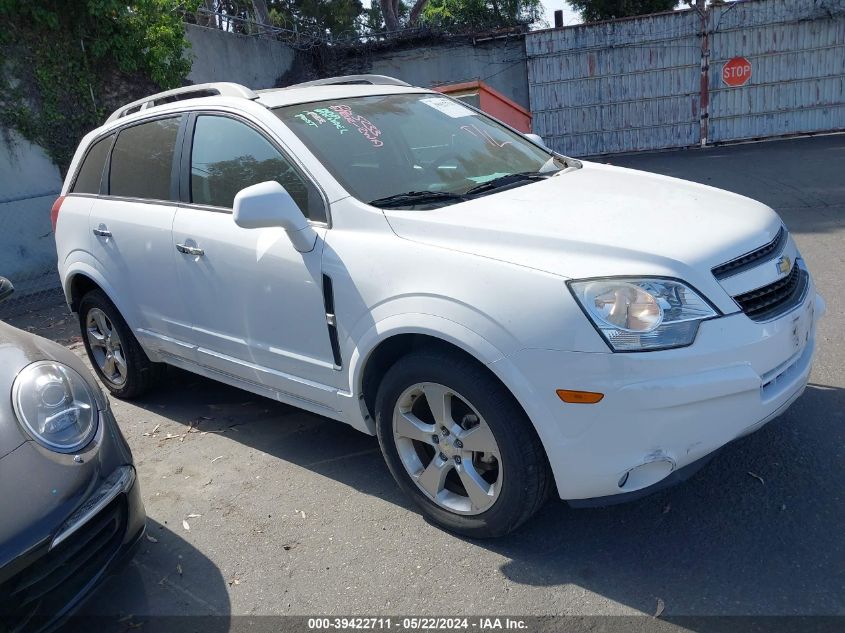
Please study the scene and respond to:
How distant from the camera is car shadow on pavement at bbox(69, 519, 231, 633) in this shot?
9.29ft

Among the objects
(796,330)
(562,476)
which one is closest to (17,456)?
(562,476)

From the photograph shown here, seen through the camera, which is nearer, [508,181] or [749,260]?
[749,260]

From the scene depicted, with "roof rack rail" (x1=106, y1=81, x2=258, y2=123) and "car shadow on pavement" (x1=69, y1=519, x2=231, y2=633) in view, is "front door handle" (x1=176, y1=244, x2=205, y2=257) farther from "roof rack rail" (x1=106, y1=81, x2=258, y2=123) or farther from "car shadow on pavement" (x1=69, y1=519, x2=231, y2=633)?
"car shadow on pavement" (x1=69, y1=519, x2=231, y2=633)

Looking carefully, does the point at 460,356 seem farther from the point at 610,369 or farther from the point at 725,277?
the point at 725,277

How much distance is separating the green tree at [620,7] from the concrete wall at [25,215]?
14.4 metres

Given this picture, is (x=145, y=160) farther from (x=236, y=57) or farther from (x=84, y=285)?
(x=236, y=57)

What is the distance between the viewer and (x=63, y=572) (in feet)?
8.13

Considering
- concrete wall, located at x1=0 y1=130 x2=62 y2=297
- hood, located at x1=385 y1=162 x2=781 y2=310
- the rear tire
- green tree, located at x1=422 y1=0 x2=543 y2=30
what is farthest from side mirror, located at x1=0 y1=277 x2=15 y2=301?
green tree, located at x1=422 y1=0 x2=543 y2=30

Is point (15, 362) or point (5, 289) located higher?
point (5, 289)

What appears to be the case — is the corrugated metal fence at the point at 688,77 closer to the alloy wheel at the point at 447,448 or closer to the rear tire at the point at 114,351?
the rear tire at the point at 114,351

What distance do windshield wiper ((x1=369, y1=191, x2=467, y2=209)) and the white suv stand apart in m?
0.02

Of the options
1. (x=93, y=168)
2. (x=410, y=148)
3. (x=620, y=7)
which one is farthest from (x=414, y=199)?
(x=620, y=7)

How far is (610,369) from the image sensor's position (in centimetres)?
249

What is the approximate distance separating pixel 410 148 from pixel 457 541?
186cm
